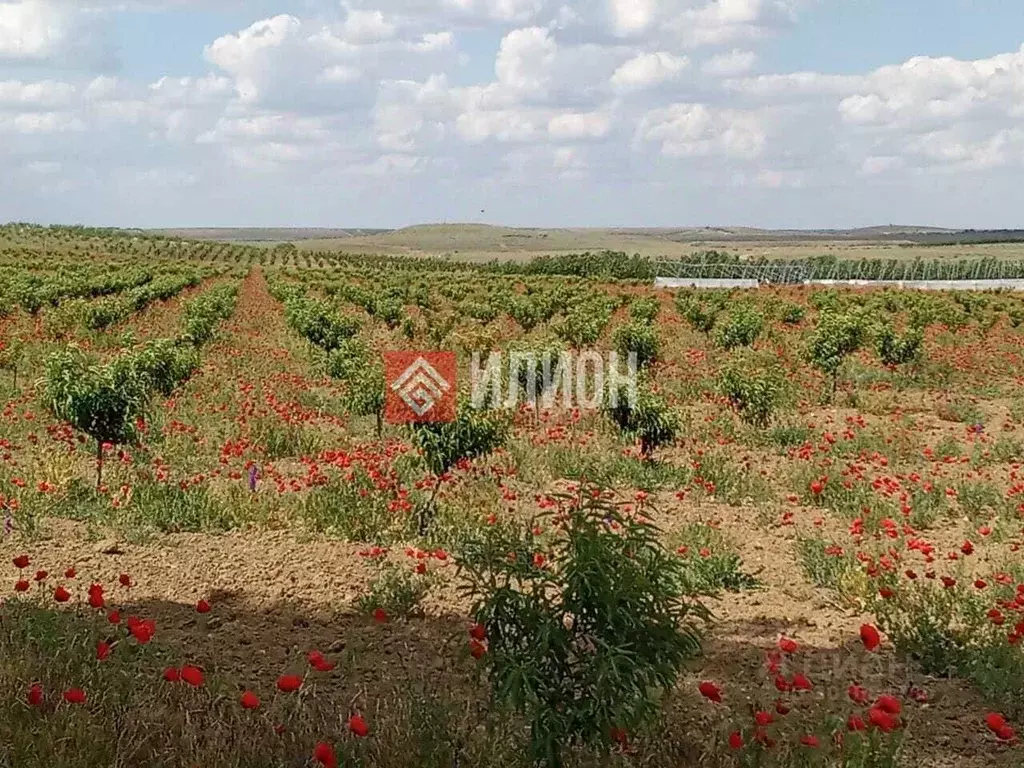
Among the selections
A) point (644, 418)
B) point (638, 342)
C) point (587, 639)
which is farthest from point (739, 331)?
point (587, 639)

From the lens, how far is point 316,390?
17.0 metres

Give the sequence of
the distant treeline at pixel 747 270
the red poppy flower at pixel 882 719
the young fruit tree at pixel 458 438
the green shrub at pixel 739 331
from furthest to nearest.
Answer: the distant treeline at pixel 747 270
the green shrub at pixel 739 331
the young fruit tree at pixel 458 438
the red poppy flower at pixel 882 719

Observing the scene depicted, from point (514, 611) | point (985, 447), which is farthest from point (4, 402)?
point (985, 447)

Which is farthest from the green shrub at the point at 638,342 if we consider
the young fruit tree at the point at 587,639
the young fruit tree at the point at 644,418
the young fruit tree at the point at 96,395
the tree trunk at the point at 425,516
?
the young fruit tree at the point at 587,639

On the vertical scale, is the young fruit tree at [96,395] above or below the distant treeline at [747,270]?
below

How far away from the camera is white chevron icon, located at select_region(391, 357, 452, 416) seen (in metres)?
9.63

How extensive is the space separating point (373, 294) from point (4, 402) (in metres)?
23.8

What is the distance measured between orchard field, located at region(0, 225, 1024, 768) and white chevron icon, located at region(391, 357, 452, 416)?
547 millimetres

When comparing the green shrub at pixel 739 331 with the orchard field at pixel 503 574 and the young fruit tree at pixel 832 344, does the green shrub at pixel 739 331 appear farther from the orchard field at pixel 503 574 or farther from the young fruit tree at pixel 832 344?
the orchard field at pixel 503 574

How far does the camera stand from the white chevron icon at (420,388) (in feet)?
31.6

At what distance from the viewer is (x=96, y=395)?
9398mm

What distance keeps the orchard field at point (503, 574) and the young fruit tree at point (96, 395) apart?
3 centimetres

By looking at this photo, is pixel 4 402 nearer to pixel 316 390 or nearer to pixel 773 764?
pixel 316 390

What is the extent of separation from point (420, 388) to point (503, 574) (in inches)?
153
